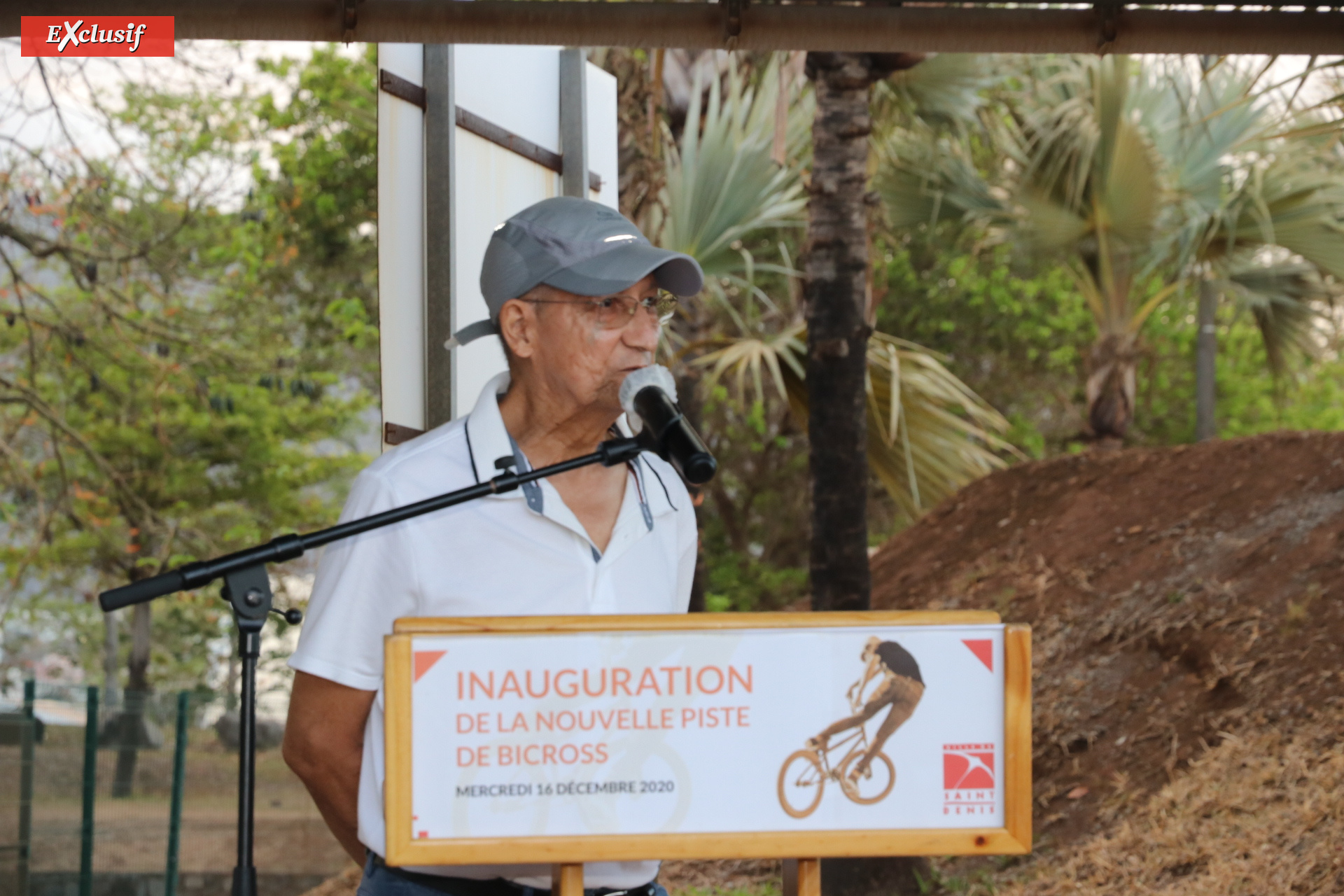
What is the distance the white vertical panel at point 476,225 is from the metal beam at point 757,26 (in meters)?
0.62

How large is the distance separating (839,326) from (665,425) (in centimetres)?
511

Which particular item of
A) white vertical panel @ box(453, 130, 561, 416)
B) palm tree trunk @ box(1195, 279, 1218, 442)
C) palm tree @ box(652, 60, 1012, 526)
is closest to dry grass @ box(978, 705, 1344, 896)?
palm tree @ box(652, 60, 1012, 526)

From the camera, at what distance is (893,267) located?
18.1 meters

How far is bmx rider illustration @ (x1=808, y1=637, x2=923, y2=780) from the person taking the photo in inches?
60.1

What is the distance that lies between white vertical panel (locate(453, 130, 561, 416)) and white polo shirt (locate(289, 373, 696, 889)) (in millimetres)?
1417

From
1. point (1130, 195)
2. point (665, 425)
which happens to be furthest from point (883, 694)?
point (1130, 195)

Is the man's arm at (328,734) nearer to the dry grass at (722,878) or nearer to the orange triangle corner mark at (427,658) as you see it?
the orange triangle corner mark at (427,658)

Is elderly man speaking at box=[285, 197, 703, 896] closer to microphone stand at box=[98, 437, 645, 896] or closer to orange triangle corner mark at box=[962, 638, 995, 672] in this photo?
microphone stand at box=[98, 437, 645, 896]

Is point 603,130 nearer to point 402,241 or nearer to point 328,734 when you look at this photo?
point 402,241

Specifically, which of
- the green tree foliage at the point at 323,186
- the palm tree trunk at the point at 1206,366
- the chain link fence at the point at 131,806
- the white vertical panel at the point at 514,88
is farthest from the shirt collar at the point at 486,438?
the palm tree trunk at the point at 1206,366

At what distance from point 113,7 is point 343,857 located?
32.8 ft

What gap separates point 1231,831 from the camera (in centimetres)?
534

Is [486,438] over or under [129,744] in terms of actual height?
over

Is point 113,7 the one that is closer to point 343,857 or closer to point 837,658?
point 837,658
